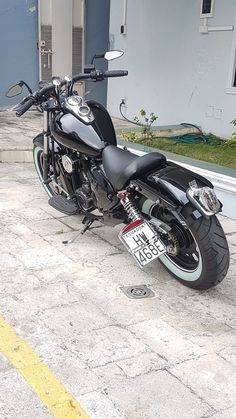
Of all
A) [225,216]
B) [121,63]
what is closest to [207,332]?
[225,216]

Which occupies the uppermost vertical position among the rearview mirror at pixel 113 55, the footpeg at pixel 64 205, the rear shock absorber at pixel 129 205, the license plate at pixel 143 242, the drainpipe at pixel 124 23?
the drainpipe at pixel 124 23

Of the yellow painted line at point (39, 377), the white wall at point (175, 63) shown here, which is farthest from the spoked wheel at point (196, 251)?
the white wall at point (175, 63)

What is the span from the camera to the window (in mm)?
6316

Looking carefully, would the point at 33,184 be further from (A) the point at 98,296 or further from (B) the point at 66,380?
(B) the point at 66,380

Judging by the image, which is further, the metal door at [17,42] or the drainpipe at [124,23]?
the metal door at [17,42]

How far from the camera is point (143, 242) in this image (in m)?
2.91

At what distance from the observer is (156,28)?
738 centimetres

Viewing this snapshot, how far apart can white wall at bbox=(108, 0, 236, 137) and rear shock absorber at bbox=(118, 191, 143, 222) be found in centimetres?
367

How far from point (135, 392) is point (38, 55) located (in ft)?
26.4

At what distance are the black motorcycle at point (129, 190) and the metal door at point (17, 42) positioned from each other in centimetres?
535

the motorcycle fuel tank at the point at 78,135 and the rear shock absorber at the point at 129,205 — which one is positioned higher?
the motorcycle fuel tank at the point at 78,135

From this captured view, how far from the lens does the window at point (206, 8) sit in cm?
632

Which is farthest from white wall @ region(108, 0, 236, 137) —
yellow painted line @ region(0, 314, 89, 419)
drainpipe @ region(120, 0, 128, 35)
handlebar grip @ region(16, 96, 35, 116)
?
yellow painted line @ region(0, 314, 89, 419)

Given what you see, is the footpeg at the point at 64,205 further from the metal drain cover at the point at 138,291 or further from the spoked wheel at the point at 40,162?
the metal drain cover at the point at 138,291
